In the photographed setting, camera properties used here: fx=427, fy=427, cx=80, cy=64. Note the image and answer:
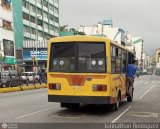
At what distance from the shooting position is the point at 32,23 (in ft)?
295

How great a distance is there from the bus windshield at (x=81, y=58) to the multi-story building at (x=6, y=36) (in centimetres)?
4770

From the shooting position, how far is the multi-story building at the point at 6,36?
65.1 metres

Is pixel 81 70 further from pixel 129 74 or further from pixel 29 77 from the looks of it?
pixel 29 77

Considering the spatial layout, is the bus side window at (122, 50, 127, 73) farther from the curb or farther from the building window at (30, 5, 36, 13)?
the building window at (30, 5, 36, 13)

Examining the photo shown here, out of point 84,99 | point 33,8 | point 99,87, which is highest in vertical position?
point 33,8

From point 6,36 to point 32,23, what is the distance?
22.8 metres

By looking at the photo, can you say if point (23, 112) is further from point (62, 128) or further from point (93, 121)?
point (62, 128)

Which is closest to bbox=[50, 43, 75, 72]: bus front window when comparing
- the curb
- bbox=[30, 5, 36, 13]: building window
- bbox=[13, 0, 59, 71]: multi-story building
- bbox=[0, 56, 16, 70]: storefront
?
the curb

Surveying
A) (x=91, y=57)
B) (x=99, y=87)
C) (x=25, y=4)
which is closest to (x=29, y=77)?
(x=91, y=57)

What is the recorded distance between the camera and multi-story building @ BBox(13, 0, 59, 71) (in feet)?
274

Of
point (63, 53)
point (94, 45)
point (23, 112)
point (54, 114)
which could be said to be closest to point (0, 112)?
point (23, 112)

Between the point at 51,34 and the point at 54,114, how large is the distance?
8885 centimetres

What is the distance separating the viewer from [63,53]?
1652 centimetres

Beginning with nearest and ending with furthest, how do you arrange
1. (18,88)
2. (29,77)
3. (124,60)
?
(124,60), (18,88), (29,77)
